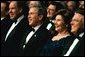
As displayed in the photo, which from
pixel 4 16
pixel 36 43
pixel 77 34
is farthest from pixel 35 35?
pixel 4 16

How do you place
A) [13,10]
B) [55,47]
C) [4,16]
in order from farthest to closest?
[4,16] → [13,10] → [55,47]

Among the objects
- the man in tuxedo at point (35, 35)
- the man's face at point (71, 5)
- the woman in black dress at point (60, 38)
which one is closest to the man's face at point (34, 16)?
the man in tuxedo at point (35, 35)

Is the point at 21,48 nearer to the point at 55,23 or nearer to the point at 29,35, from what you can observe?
the point at 29,35

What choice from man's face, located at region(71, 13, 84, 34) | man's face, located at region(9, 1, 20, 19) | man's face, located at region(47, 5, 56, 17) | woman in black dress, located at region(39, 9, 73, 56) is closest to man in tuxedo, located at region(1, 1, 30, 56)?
man's face, located at region(9, 1, 20, 19)

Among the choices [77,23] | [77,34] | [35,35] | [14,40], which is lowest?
[14,40]

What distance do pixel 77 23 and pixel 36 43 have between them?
1.94 ft

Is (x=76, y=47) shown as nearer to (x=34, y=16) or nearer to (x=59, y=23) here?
(x=59, y=23)

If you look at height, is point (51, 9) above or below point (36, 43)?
above

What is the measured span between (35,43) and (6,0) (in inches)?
38.4

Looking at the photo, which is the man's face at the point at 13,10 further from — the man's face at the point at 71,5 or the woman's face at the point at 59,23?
the woman's face at the point at 59,23

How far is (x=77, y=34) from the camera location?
550cm

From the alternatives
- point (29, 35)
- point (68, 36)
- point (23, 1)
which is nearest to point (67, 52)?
point (68, 36)

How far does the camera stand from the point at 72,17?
564 centimetres

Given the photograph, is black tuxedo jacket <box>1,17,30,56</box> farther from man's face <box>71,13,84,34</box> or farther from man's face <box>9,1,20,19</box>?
man's face <box>71,13,84,34</box>
